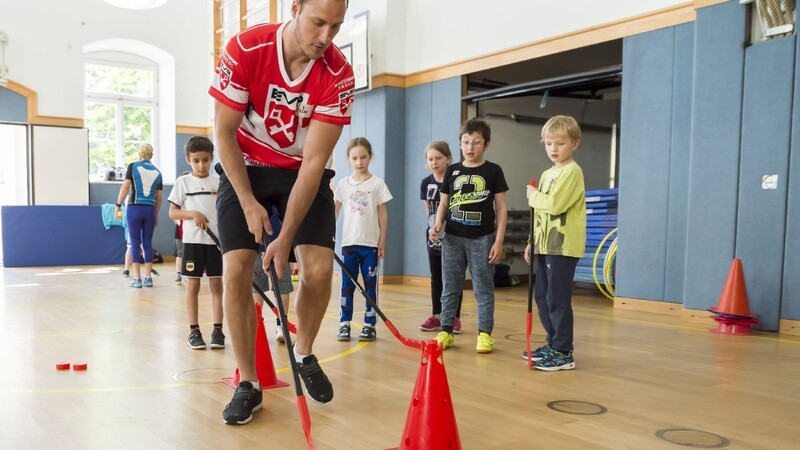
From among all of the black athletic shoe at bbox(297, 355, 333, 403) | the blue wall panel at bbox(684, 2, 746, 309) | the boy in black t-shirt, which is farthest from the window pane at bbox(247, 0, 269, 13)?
the black athletic shoe at bbox(297, 355, 333, 403)

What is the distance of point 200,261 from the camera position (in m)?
3.67

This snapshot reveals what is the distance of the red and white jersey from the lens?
219 centimetres

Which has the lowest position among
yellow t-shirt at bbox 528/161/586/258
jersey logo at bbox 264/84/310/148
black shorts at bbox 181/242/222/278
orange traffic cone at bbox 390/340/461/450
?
orange traffic cone at bbox 390/340/461/450

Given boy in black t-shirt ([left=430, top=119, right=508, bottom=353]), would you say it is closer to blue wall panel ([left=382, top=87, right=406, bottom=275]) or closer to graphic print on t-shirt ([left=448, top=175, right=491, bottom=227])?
graphic print on t-shirt ([left=448, top=175, right=491, bottom=227])

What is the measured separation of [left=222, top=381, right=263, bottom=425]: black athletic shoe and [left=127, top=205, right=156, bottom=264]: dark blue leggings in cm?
503

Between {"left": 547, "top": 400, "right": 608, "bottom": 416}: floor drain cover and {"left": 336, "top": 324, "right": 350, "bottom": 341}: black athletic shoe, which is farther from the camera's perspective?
{"left": 336, "top": 324, "right": 350, "bottom": 341}: black athletic shoe

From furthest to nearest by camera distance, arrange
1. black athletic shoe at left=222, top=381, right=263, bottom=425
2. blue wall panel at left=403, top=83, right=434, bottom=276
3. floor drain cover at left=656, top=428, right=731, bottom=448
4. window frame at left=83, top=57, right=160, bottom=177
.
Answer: window frame at left=83, top=57, right=160, bottom=177 → blue wall panel at left=403, top=83, right=434, bottom=276 → black athletic shoe at left=222, top=381, right=263, bottom=425 → floor drain cover at left=656, top=428, right=731, bottom=448

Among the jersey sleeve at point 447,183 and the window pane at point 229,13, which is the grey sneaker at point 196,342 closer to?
the jersey sleeve at point 447,183

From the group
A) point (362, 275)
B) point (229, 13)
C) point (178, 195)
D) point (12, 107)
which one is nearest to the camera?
point (178, 195)

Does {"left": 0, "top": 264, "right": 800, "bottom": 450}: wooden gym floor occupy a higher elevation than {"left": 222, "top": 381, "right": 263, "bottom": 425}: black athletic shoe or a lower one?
lower

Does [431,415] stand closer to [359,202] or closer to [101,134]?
[359,202]

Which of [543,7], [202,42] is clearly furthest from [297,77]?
[202,42]

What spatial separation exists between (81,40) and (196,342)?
907 centimetres

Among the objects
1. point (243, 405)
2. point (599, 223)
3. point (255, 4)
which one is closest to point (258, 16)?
point (255, 4)
